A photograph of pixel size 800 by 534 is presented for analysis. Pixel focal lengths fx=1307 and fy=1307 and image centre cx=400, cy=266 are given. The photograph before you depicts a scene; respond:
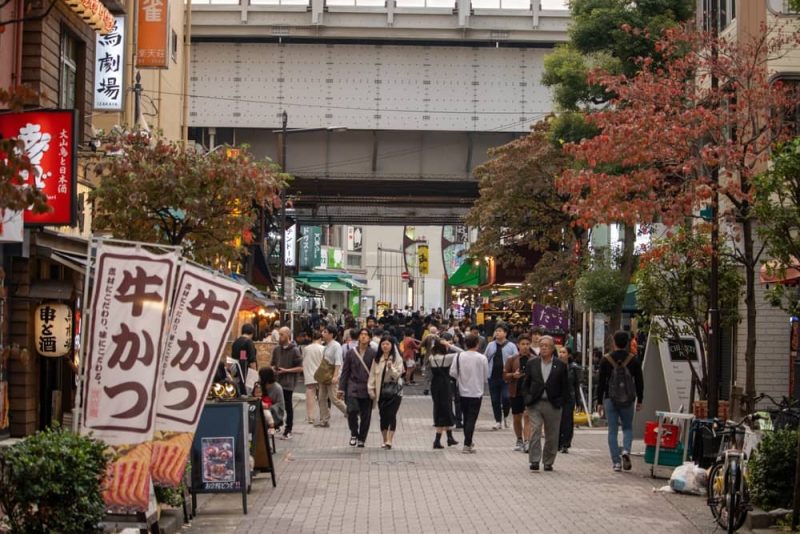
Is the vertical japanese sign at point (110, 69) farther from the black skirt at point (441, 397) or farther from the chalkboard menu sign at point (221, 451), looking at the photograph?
the chalkboard menu sign at point (221, 451)

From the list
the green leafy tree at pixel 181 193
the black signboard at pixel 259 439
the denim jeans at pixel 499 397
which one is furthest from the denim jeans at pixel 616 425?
the denim jeans at pixel 499 397

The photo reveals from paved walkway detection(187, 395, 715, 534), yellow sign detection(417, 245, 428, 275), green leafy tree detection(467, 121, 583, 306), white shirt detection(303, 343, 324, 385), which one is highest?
yellow sign detection(417, 245, 428, 275)

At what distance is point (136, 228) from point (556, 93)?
1532 cm

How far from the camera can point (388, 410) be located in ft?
67.1

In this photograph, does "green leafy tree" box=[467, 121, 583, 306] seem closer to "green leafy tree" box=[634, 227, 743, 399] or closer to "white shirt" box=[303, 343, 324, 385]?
"white shirt" box=[303, 343, 324, 385]

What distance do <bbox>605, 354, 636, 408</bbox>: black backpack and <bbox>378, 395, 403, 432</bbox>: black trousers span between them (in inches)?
149

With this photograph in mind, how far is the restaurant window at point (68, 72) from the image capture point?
848 inches

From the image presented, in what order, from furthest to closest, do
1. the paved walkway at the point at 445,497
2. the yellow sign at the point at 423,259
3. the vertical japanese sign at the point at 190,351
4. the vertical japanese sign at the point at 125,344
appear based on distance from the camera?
the yellow sign at the point at 423,259 < the paved walkway at the point at 445,497 < the vertical japanese sign at the point at 190,351 < the vertical japanese sign at the point at 125,344

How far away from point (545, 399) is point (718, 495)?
5.00m

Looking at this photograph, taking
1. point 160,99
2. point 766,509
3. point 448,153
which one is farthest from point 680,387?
point 448,153

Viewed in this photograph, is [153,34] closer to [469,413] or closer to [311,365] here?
[311,365]

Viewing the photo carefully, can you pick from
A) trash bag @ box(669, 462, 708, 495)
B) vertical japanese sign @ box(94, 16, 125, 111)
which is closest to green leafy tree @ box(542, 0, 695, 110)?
vertical japanese sign @ box(94, 16, 125, 111)

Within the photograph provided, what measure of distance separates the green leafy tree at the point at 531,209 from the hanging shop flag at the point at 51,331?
18.3 meters

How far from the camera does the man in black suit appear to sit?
1770 centimetres
